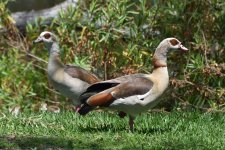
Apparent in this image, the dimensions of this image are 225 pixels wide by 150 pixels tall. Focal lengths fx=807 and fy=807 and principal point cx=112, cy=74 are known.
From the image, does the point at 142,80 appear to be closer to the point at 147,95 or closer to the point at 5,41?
the point at 147,95

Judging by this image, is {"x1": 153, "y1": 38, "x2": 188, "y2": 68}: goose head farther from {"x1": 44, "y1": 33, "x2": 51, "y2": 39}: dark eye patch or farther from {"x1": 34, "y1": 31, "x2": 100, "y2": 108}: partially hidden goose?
{"x1": 44, "y1": 33, "x2": 51, "y2": 39}: dark eye patch

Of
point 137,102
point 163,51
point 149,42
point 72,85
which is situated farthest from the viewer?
point 149,42

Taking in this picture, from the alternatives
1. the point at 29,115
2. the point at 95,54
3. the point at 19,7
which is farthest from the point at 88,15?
the point at 19,7

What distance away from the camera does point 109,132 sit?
986 centimetres

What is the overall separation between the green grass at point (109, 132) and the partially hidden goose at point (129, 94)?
0.32 m

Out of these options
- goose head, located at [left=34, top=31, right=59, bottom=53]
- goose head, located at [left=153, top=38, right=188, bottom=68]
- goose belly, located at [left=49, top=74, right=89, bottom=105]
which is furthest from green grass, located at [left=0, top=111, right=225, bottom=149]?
goose head, located at [left=34, top=31, right=59, bottom=53]

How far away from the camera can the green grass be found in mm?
9102

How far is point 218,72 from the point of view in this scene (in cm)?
1317

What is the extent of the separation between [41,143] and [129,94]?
1.38 metres

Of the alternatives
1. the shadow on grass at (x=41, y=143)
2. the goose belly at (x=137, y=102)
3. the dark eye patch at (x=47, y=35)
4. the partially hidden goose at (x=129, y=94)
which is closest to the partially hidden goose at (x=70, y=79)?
the dark eye patch at (x=47, y=35)

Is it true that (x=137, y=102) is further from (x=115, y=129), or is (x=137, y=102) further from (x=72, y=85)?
(x=72, y=85)

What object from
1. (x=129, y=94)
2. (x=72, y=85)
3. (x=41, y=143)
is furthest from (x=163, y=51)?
(x=72, y=85)

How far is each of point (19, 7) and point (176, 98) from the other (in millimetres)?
7058

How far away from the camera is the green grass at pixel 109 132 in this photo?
9102mm
